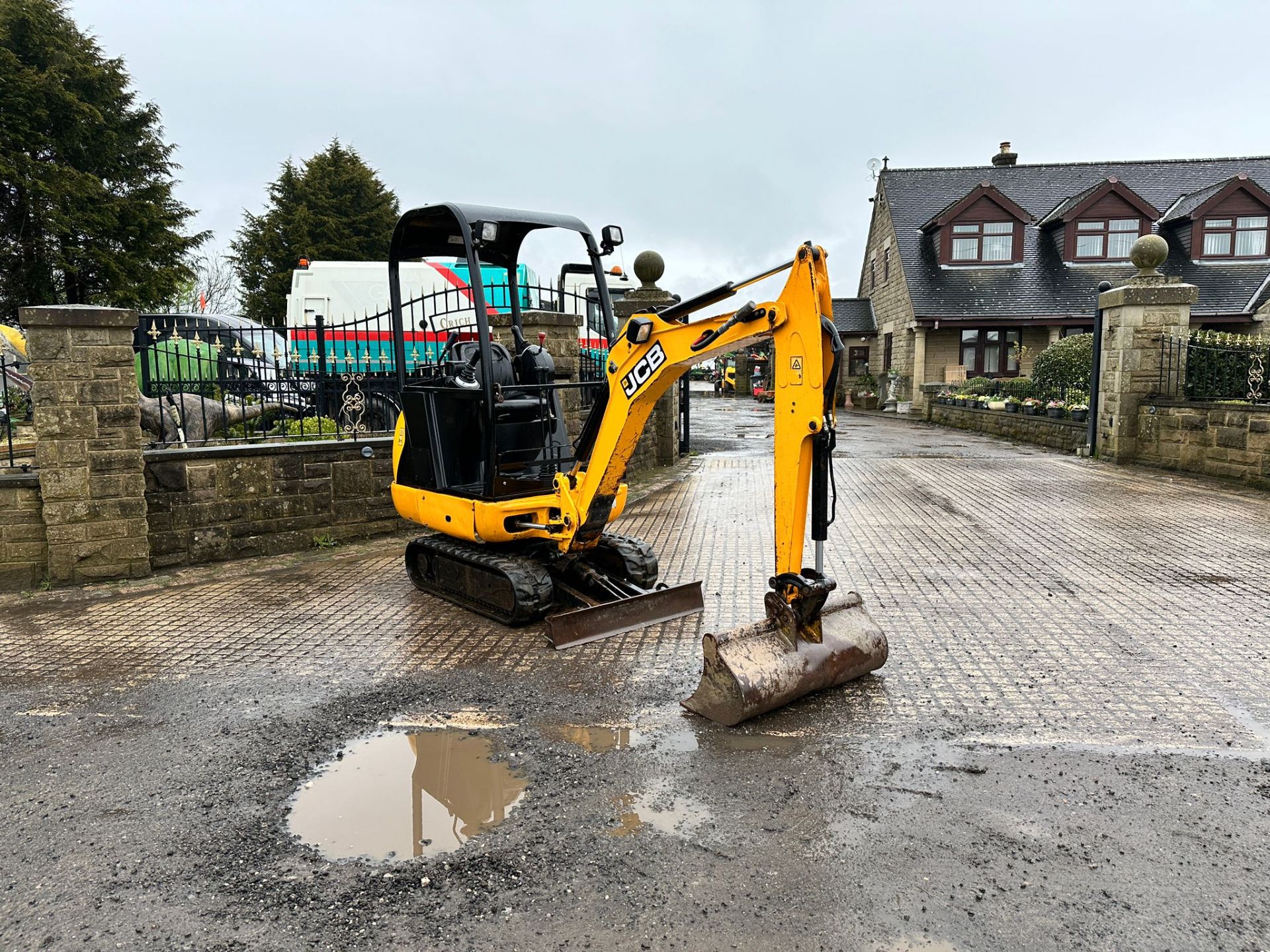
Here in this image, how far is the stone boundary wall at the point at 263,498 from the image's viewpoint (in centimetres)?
725

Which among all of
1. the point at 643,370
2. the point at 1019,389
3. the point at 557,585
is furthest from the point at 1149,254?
the point at 557,585

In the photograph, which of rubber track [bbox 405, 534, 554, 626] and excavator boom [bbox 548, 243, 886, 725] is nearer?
excavator boom [bbox 548, 243, 886, 725]

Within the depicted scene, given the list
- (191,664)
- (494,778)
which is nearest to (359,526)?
(191,664)

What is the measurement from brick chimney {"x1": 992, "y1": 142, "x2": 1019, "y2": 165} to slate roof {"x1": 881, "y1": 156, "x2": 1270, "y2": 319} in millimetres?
1167

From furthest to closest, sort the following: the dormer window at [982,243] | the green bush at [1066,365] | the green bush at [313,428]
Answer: the dormer window at [982,243] < the green bush at [1066,365] < the green bush at [313,428]

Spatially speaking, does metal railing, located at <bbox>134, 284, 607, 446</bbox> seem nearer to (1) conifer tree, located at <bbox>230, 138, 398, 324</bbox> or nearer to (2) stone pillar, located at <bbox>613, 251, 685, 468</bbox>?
(2) stone pillar, located at <bbox>613, 251, 685, 468</bbox>

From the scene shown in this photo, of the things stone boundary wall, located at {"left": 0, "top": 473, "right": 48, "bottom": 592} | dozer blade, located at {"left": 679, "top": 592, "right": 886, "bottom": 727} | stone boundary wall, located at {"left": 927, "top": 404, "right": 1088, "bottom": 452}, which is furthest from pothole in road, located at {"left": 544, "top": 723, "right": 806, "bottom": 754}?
stone boundary wall, located at {"left": 927, "top": 404, "right": 1088, "bottom": 452}

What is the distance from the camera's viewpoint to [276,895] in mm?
2838

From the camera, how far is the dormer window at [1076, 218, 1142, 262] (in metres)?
27.5

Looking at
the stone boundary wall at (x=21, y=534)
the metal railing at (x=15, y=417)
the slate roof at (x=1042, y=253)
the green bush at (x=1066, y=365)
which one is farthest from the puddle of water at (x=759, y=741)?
the slate roof at (x=1042, y=253)

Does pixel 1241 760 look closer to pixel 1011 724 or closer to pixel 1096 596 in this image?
pixel 1011 724

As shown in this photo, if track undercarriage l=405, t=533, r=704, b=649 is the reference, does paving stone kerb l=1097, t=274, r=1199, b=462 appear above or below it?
above

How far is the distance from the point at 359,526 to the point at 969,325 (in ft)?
76.2

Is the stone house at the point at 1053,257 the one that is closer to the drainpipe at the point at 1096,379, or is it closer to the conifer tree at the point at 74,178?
the drainpipe at the point at 1096,379
